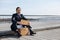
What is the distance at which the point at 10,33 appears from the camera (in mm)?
10320

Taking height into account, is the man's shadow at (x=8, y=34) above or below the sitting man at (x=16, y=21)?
below

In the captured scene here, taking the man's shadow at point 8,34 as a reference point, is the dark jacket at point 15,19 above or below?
above

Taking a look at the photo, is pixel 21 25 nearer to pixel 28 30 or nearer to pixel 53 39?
pixel 28 30

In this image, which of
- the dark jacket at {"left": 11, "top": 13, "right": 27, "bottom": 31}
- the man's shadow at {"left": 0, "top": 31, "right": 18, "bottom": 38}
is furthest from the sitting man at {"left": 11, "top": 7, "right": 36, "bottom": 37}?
the man's shadow at {"left": 0, "top": 31, "right": 18, "bottom": 38}

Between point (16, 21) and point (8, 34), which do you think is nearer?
point (16, 21)

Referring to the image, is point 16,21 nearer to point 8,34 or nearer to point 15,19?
point 15,19

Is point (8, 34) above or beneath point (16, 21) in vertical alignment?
beneath

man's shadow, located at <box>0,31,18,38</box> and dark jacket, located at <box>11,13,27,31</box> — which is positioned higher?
dark jacket, located at <box>11,13,27,31</box>

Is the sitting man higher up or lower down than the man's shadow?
higher up

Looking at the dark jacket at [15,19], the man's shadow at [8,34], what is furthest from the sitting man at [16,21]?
the man's shadow at [8,34]

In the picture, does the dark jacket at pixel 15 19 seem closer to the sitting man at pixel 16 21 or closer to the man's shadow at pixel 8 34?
the sitting man at pixel 16 21

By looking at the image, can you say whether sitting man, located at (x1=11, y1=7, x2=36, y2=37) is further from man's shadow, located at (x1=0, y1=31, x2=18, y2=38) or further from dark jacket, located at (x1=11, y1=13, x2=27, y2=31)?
man's shadow, located at (x1=0, y1=31, x2=18, y2=38)

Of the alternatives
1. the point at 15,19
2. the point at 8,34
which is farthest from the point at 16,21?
the point at 8,34

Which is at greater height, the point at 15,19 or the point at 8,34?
the point at 15,19
